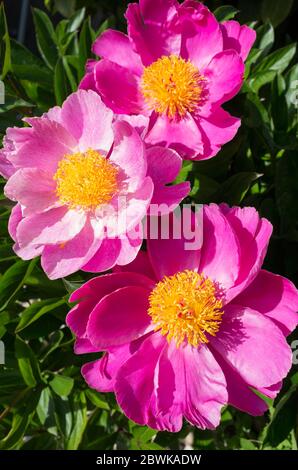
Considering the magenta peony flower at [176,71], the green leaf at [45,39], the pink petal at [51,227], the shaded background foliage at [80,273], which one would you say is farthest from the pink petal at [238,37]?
the green leaf at [45,39]

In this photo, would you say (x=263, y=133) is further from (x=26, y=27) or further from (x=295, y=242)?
(x=26, y=27)

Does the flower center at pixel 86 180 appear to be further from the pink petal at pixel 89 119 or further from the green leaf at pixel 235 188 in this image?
the green leaf at pixel 235 188

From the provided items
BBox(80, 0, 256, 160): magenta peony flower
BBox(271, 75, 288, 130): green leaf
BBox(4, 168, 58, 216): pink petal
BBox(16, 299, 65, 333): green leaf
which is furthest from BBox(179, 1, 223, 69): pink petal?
BBox(16, 299, 65, 333): green leaf

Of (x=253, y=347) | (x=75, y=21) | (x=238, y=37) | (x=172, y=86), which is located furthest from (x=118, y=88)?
(x=75, y=21)

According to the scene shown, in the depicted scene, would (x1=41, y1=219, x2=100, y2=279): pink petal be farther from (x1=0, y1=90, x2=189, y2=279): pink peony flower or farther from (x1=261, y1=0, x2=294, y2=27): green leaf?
(x1=261, y1=0, x2=294, y2=27): green leaf

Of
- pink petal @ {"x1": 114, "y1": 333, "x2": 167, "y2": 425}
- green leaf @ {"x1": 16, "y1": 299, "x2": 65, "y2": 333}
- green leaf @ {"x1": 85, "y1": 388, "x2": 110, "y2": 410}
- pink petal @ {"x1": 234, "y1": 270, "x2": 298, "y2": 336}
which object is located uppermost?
pink petal @ {"x1": 234, "y1": 270, "x2": 298, "y2": 336}
